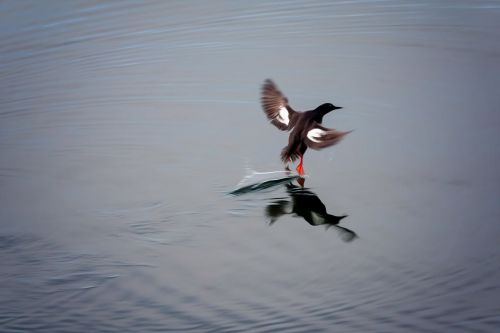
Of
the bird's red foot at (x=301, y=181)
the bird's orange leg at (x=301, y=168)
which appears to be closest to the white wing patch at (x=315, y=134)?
the bird's orange leg at (x=301, y=168)

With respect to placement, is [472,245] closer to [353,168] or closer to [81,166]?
[353,168]

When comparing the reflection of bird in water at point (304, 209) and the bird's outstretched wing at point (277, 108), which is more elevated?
the bird's outstretched wing at point (277, 108)

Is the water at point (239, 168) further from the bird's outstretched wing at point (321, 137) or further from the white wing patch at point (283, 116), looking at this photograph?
the bird's outstretched wing at point (321, 137)

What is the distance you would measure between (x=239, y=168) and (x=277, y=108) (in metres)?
0.73

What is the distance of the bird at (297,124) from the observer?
7.00m

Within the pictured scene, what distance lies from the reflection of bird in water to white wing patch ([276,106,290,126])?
Answer: 2.35ft

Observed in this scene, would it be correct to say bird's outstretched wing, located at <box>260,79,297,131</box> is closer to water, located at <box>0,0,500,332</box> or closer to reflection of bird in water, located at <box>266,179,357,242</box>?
water, located at <box>0,0,500,332</box>

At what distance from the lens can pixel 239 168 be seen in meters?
7.18

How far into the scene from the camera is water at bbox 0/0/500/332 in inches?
224

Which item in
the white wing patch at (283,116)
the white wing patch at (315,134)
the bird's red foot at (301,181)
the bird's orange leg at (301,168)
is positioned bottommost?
the bird's red foot at (301,181)

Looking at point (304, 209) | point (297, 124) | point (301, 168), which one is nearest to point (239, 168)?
point (301, 168)

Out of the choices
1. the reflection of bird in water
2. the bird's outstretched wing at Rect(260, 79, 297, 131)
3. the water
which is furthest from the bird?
the reflection of bird in water

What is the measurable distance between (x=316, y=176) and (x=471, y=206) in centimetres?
123

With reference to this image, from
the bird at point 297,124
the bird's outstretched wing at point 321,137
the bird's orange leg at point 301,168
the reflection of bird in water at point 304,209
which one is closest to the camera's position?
the reflection of bird in water at point 304,209
